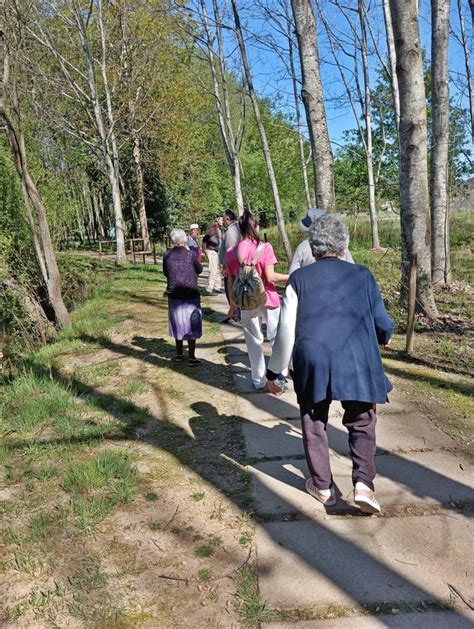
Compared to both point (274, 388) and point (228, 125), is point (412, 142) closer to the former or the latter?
point (274, 388)

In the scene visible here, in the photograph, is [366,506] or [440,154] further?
[440,154]

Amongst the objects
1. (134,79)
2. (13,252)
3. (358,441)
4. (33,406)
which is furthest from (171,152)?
(358,441)

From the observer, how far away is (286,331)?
2.98m

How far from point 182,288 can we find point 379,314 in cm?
335

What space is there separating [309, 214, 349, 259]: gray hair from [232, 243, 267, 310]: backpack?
168cm

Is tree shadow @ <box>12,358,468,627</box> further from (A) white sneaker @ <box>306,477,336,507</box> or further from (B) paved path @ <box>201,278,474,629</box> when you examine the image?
(A) white sneaker @ <box>306,477,336,507</box>

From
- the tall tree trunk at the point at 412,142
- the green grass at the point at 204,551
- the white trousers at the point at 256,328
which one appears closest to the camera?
the green grass at the point at 204,551

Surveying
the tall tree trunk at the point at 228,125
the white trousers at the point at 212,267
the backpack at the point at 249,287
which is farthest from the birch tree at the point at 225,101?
the backpack at the point at 249,287

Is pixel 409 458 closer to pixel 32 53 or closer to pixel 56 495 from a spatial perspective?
pixel 56 495

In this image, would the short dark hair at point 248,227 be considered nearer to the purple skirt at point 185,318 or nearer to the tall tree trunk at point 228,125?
the purple skirt at point 185,318

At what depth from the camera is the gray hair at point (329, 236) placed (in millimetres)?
2875

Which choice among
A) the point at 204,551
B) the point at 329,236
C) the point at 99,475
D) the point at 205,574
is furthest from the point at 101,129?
the point at 205,574

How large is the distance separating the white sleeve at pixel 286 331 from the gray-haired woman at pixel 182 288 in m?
2.93

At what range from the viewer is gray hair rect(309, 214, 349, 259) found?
9.43 ft
